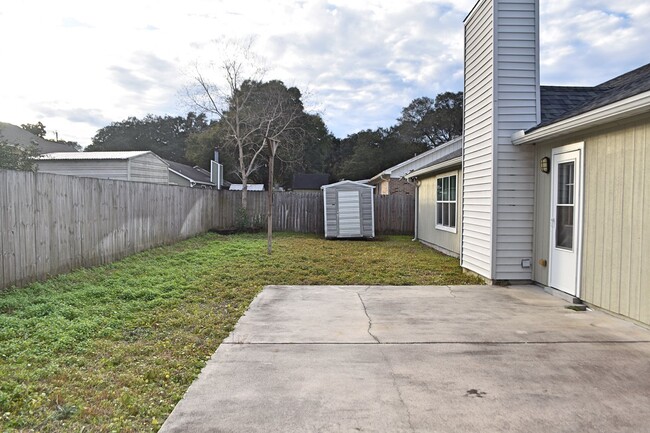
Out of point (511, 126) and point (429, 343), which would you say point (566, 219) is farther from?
point (429, 343)

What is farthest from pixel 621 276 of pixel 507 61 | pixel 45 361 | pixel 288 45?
pixel 288 45

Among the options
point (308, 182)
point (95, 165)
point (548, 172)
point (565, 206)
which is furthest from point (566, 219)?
point (308, 182)

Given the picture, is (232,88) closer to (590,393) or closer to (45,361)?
(45,361)

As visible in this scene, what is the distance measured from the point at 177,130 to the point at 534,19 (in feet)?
160

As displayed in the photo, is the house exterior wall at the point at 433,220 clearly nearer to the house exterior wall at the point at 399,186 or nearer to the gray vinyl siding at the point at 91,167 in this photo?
the house exterior wall at the point at 399,186

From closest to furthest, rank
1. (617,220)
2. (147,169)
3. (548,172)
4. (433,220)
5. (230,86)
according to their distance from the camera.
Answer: (617,220)
(548,172)
(433,220)
(147,169)
(230,86)

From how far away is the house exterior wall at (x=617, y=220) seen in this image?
413 centimetres

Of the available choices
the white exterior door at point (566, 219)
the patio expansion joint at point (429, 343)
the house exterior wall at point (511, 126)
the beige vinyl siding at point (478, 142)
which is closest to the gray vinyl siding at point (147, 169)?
the beige vinyl siding at point (478, 142)

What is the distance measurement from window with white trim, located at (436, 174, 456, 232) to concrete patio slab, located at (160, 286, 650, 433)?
4985 millimetres

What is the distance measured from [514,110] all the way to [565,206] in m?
1.69

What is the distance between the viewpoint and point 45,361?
10.5ft

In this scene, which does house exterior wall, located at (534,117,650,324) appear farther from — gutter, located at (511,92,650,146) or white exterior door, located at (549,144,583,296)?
gutter, located at (511,92,650,146)

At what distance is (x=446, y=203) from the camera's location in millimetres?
10578

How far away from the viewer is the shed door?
46.8ft
